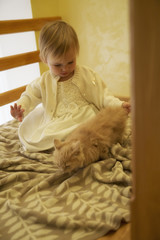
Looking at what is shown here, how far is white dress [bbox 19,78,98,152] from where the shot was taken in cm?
111

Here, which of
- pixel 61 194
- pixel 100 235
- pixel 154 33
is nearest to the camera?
pixel 154 33

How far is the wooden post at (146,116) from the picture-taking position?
33 centimetres

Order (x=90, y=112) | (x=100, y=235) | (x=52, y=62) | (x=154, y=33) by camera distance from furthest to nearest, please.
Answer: (x=90, y=112) < (x=52, y=62) < (x=100, y=235) < (x=154, y=33)

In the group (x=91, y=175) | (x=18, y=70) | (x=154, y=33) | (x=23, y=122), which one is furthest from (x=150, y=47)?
(x=18, y=70)

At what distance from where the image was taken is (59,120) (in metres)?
1.19

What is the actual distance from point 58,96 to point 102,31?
0.95 m

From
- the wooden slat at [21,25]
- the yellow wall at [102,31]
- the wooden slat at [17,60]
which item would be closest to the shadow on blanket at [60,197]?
the wooden slat at [17,60]

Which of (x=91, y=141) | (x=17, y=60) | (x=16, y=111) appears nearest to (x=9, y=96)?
(x=17, y=60)

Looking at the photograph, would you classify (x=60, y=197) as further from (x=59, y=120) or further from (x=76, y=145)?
(x=59, y=120)

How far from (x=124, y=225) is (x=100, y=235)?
0.09 metres

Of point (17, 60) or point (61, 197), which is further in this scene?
Result: point (17, 60)

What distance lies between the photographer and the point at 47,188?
2.95 ft

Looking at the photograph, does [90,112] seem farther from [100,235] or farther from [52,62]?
[100,235]

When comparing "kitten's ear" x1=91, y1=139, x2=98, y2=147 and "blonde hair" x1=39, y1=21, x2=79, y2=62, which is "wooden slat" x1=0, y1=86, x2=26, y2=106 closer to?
"blonde hair" x1=39, y1=21, x2=79, y2=62
